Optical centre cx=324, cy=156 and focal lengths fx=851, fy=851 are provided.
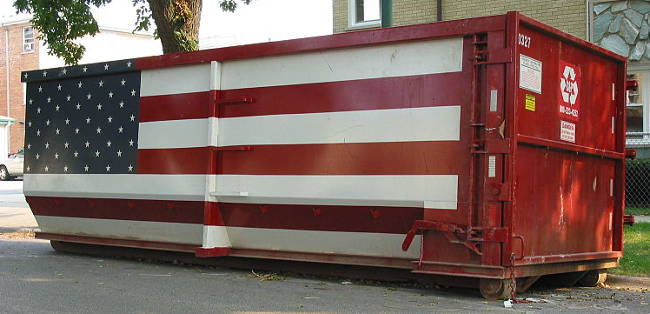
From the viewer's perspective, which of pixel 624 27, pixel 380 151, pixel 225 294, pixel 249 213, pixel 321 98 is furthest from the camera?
pixel 624 27

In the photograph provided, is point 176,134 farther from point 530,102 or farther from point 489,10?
point 489,10

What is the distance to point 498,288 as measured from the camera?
6.93 metres

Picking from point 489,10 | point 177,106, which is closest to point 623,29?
point 489,10

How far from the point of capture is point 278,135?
8188 mm

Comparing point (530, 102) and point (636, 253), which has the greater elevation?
point (530, 102)

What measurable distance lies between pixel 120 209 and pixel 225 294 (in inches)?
114

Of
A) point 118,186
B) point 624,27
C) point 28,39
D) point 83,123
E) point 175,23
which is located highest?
point 28,39

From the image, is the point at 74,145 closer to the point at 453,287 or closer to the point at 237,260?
the point at 237,260

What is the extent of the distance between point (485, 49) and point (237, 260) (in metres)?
3.63

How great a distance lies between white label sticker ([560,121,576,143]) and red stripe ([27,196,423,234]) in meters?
1.50

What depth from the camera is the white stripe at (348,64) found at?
23.7 feet

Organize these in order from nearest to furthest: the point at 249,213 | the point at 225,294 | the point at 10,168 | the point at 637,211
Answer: the point at 225,294, the point at 249,213, the point at 637,211, the point at 10,168

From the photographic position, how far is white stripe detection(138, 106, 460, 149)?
7234 millimetres

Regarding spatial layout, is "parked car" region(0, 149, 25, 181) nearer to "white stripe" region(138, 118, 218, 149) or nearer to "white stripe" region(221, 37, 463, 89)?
"white stripe" region(138, 118, 218, 149)
